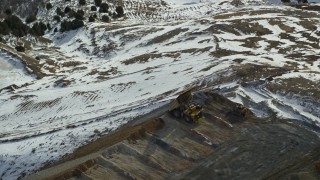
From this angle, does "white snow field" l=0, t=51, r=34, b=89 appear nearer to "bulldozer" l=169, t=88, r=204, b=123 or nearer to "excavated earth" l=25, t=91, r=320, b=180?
"excavated earth" l=25, t=91, r=320, b=180

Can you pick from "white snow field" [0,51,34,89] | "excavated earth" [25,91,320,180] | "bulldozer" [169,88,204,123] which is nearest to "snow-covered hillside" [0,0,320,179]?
"white snow field" [0,51,34,89]

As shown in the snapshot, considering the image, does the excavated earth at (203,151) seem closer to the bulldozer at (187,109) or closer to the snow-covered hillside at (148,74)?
the bulldozer at (187,109)

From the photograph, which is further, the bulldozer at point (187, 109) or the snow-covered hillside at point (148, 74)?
the snow-covered hillside at point (148, 74)

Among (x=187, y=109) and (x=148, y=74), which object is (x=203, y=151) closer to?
(x=187, y=109)

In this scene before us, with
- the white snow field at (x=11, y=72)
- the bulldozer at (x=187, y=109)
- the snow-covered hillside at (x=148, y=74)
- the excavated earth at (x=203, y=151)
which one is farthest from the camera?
the white snow field at (x=11, y=72)

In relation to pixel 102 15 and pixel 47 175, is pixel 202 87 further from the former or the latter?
pixel 102 15

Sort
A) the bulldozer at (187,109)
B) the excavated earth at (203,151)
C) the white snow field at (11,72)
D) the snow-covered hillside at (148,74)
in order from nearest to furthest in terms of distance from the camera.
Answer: the excavated earth at (203,151)
the bulldozer at (187,109)
the snow-covered hillside at (148,74)
the white snow field at (11,72)

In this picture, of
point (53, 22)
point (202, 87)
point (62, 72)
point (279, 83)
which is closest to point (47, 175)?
point (202, 87)

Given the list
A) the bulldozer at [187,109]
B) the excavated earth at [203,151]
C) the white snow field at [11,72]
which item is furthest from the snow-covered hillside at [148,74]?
the bulldozer at [187,109]

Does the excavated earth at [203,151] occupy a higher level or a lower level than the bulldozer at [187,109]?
lower
